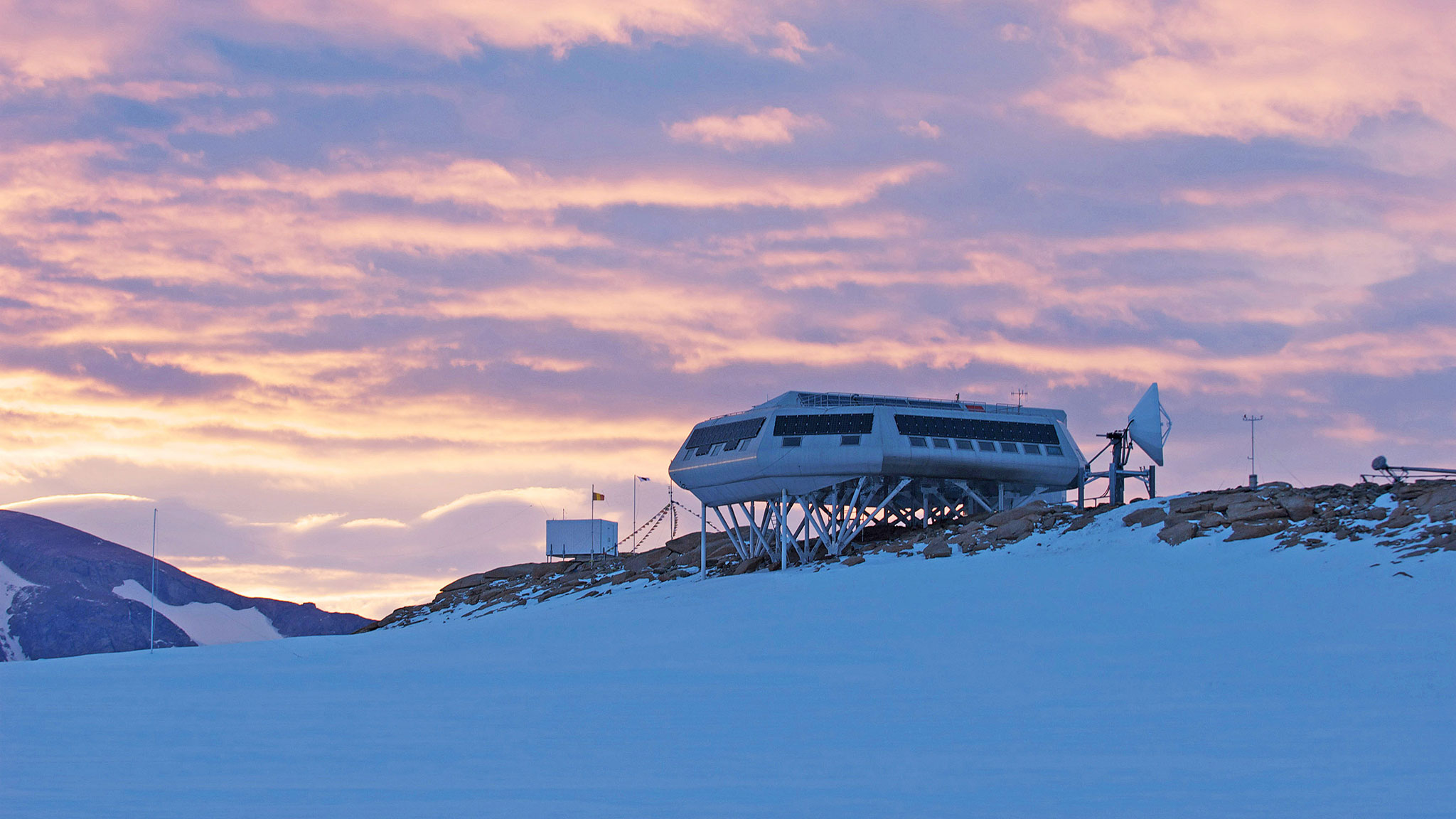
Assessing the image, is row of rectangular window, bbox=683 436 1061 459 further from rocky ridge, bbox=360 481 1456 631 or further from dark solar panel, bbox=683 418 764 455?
rocky ridge, bbox=360 481 1456 631

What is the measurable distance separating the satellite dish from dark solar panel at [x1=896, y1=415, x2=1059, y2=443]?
4813 millimetres

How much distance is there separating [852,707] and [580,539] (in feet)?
285

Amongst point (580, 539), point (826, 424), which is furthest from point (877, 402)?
point (580, 539)

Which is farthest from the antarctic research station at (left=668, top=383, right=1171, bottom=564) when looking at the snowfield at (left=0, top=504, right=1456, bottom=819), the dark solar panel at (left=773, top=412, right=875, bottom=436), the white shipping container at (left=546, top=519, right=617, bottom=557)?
the white shipping container at (left=546, top=519, right=617, bottom=557)

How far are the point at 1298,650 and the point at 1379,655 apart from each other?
256 centimetres

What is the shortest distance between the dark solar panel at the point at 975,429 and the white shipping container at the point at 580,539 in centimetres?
4696

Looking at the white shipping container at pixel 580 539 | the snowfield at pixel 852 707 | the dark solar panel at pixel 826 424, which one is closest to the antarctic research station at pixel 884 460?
the dark solar panel at pixel 826 424

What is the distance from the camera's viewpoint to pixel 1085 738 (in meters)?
40.9

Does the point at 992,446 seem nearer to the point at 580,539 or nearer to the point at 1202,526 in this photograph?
the point at 1202,526

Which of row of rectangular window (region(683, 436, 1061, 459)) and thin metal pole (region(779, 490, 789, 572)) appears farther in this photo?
thin metal pole (region(779, 490, 789, 572))

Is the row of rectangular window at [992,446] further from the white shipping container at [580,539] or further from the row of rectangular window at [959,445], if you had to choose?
the white shipping container at [580,539]

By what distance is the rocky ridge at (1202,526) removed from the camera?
66938mm

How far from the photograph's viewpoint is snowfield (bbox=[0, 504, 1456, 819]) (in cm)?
3472

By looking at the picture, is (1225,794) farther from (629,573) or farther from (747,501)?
(629,573)
